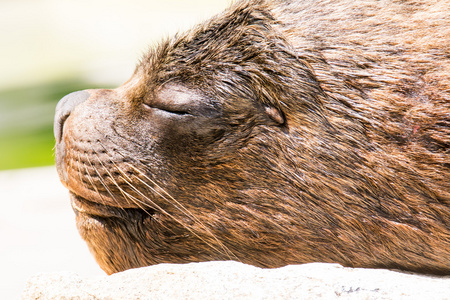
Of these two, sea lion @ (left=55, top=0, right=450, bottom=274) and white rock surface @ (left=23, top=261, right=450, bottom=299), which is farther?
sea lion @ (left=55, top=0, right=450, bottom=274)

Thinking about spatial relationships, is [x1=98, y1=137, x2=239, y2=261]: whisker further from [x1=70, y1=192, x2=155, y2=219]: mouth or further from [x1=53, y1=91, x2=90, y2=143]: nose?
[x1=53, y1=91, x2=90, y2=143]: nose

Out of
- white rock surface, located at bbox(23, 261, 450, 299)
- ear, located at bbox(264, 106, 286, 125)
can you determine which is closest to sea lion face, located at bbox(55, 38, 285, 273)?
ear, located at bbox(264, 106, 286, 125)

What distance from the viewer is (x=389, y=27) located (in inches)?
81.7

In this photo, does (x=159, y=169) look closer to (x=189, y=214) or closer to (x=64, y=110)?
(x=189, y=214)

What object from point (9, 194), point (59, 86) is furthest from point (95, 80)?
point (9, 194)

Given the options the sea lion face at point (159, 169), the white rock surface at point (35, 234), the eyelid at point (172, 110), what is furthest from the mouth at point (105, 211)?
the white rock surface at point (35, 234)

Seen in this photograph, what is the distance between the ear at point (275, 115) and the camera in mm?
2057

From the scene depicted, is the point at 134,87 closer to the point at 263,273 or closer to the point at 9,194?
the point at 263,273

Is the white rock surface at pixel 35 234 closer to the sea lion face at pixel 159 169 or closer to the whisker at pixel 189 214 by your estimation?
the sea lion face at pixel 159 169

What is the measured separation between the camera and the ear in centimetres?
206

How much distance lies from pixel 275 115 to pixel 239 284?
0.60m

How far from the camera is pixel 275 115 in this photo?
81.0 inches

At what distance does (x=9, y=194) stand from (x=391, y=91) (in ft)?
11.4

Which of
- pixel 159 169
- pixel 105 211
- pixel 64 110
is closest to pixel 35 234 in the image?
pixel 64 110
